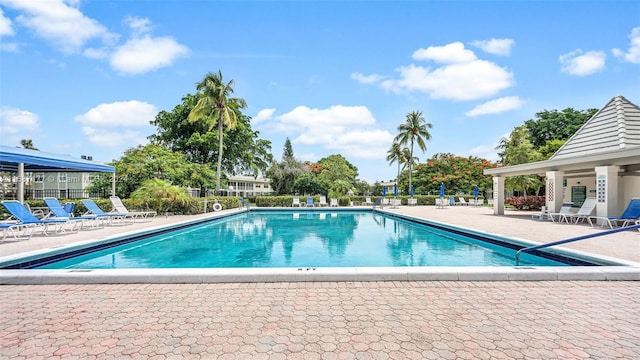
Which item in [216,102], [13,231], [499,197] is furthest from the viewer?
[216,102]

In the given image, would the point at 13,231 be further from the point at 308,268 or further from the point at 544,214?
the point at 544,214

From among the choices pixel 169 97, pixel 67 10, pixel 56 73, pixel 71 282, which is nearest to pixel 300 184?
pixel 169 97

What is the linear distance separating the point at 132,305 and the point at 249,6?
33.6ft

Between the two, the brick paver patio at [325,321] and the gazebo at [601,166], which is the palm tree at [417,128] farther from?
the brick paver patio at [325,321]

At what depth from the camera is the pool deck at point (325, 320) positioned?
2.61m

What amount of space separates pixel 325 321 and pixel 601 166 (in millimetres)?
13430

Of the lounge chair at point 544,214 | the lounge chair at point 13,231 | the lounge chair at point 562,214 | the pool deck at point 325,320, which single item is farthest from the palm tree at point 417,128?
the pool deck at point 325,320

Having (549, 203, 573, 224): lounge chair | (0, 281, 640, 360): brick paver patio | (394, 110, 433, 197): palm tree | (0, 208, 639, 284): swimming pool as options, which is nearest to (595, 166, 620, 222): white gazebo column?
(549, 203, 573, 224): lounge chair

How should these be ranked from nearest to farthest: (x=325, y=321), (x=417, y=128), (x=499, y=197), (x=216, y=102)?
(x=325, y=321), (x=499, y=197), (x=216, y=102), (x=417, y=128)

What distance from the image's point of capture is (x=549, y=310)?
11.5 feet

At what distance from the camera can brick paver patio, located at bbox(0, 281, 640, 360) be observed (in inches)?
103

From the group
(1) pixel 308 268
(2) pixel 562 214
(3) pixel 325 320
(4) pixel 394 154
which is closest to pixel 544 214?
(2) pixel 562 214

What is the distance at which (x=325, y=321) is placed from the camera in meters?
3.20

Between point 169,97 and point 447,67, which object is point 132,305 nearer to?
point 447,67
